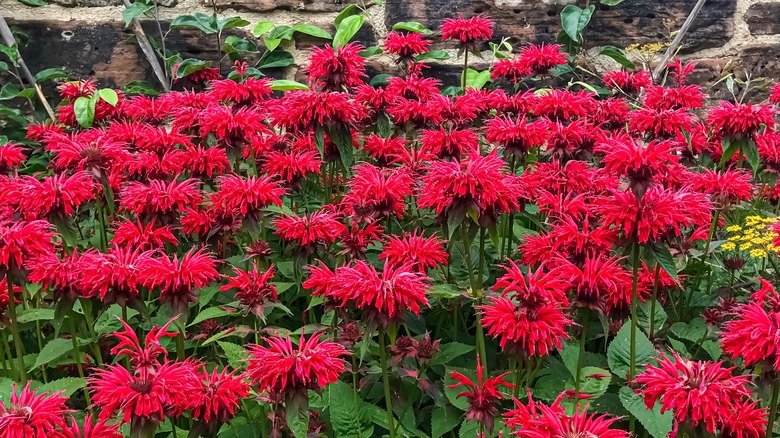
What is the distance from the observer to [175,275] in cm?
112

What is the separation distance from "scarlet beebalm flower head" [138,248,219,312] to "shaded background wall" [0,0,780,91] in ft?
4.56

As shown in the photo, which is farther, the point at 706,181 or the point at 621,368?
the point at 706,181

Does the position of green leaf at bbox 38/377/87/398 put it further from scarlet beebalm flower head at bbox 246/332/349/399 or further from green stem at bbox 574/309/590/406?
green stem at bbox 574/309/590/406

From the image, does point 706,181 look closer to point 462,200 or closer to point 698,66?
point 462,200

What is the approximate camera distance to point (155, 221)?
1383mm

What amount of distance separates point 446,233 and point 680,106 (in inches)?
35.0

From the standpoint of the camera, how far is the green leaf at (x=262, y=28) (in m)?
2.25

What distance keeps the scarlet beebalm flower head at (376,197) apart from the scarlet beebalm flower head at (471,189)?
17 cm

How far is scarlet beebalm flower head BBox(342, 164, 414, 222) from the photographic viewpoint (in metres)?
1.33

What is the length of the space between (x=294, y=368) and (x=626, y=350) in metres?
0.62

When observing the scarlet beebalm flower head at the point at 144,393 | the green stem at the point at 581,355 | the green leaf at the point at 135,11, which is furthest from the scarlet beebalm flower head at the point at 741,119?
the green leaf at the point at 135,11

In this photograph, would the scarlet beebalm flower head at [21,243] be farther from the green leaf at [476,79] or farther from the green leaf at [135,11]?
the green leaf at [476,79]

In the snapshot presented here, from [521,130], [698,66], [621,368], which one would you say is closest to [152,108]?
[521,130]

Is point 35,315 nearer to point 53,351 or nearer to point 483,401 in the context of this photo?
point 53,351
